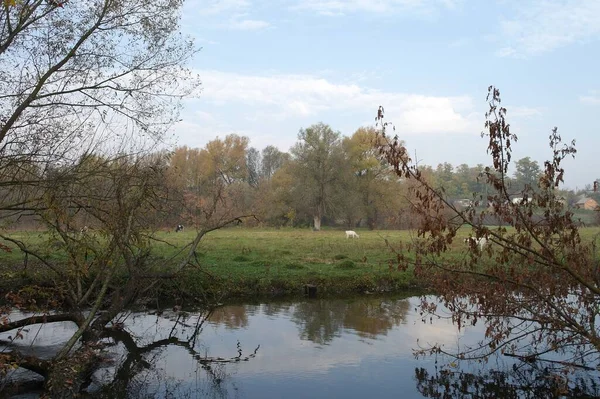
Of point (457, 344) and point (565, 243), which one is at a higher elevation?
point (565, 243)

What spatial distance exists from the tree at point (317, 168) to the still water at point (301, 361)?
122ft

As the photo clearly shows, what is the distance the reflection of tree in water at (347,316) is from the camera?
1264 centimetres

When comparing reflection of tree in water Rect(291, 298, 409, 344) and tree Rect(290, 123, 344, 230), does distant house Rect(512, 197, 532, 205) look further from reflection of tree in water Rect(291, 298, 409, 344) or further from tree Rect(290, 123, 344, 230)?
tree Rect(290, 123, 344, 230)

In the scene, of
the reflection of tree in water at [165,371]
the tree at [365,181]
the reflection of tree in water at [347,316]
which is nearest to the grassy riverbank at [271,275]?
the reflection of tree in water at [347,316]

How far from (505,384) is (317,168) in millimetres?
43993

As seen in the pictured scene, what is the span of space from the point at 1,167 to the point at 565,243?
917 centimetres

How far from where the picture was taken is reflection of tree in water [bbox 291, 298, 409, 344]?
41.5ft

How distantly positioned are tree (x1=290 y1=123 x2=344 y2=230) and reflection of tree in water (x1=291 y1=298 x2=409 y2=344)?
3543 cm

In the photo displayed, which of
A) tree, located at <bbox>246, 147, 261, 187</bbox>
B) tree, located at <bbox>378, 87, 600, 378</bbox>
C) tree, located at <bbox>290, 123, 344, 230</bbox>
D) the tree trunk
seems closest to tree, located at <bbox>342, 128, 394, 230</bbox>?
tree, located at <bbox>290, 123, 344, 230</bbox>

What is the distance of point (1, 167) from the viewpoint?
29.6 feet

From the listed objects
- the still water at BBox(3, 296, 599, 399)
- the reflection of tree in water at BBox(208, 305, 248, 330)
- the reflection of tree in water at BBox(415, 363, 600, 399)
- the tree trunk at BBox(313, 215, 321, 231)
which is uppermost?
the tree trunk at BBox(313, 215, 321, 231)

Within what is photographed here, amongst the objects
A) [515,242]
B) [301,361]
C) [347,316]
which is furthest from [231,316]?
[515,242]

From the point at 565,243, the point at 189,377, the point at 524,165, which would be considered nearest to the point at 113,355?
the point at 189,377

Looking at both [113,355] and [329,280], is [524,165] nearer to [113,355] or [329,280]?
[329,280]
